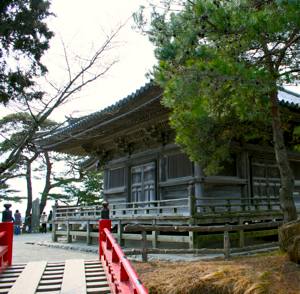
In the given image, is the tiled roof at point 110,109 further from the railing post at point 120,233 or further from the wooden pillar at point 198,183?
the railing post at point 120,233

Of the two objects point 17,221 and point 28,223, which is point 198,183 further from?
point 28,223

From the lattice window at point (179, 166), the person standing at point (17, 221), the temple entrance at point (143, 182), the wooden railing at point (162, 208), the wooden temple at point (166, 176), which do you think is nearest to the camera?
the wooden temple at point (166, 176)

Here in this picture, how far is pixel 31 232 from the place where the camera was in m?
29.1

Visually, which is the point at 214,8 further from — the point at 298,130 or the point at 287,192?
the point at 287,192

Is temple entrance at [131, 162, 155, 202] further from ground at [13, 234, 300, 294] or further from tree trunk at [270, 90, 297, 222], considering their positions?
tree trunk at [270, 90, 297, 222]

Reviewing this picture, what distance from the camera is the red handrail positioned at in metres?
3.44

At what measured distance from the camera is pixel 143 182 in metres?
14.2

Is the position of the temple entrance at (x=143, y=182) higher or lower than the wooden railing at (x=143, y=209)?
higher

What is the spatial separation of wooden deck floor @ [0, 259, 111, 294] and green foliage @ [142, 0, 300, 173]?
3.47m

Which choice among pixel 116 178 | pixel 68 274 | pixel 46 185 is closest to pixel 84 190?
pixel 46 185

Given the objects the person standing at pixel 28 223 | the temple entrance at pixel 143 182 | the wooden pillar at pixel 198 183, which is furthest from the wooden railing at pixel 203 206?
the person standing at pixel 28 223

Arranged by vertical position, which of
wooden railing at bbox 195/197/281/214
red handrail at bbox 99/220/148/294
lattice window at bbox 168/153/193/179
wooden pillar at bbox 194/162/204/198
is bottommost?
red handrail at bbox 99/220/148/294

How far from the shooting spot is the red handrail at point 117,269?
344cm

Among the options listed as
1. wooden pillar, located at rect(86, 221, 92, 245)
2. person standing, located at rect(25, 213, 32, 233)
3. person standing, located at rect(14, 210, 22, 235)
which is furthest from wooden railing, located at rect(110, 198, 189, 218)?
person standing, located at rect(25, 213, 32, 233)
